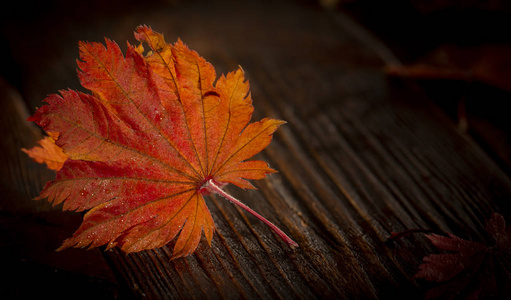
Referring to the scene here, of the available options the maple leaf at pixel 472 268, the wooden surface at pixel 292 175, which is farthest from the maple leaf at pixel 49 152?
the maple leaf at pixel 472 268

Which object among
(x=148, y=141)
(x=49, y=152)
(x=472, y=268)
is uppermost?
(x=49, y=152)

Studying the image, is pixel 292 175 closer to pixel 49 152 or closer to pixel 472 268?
pixel 472 268

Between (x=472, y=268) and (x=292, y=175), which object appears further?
→ (x=292, y=175)

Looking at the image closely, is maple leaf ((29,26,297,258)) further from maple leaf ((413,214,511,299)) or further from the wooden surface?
maple leaf ((413,214,511,299))

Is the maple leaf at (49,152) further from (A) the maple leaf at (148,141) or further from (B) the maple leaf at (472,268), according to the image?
(B) the maple leaf at (472,268)

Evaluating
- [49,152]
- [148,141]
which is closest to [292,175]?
[148,141]

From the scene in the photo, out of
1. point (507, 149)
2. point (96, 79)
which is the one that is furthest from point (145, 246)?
point (507, 149)
